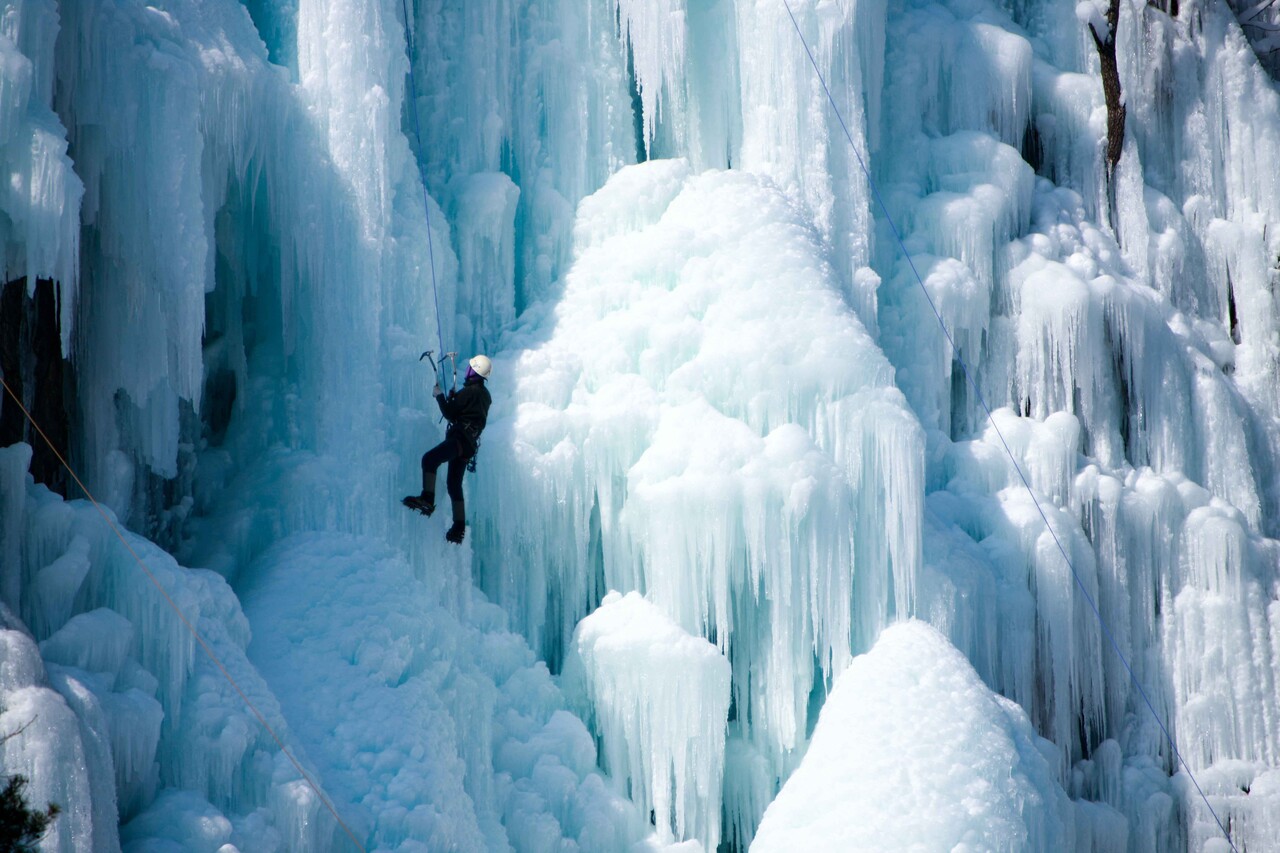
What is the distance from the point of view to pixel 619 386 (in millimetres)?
10312

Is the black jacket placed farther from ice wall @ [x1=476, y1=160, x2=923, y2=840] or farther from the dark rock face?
the dark rock face

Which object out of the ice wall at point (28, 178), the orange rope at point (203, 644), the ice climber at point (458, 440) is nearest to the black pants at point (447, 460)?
the ice climber at point (458, 440)

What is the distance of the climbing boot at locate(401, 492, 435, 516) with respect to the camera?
9281mm

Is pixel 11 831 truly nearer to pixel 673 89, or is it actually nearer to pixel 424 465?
pixel 424 465

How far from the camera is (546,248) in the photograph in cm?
1108

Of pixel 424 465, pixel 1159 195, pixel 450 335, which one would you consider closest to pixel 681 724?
pixel 424 465

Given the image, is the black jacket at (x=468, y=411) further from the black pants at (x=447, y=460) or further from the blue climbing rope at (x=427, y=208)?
the blue climbing rope at (x=427, y=208)

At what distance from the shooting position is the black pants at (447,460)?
30.5ft

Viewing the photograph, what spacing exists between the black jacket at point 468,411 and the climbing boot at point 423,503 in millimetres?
380

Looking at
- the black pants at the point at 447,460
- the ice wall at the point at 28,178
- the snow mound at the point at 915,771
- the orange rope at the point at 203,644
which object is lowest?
the snow mound at the point at 915,771

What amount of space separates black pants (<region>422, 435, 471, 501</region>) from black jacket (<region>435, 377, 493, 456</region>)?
0.12 feet

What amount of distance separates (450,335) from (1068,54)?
21.9ft

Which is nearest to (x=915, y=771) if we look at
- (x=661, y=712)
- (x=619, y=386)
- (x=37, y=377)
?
(x=661, y=712)

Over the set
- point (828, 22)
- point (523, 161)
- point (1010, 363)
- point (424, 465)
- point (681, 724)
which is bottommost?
point (681, 724)
